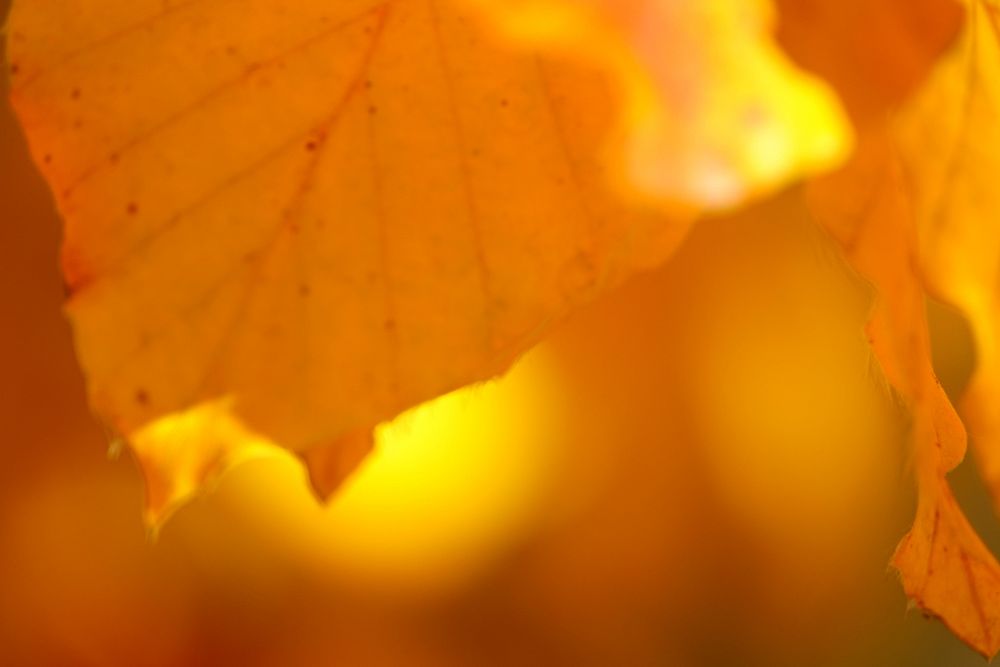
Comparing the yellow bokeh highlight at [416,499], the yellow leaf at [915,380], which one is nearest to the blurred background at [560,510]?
the yellow bokeh highlight at [416,499]

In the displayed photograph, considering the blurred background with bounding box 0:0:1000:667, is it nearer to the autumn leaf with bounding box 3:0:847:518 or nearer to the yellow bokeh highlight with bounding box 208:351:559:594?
the yellow bokeh highlight with bounding box 208:351:559:594

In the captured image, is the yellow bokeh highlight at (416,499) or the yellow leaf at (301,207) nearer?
the yellow leaf at (301,207)

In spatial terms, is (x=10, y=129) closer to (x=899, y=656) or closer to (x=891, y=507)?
(x=891, y=507)

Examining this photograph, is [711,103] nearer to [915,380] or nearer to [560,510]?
[915,380]

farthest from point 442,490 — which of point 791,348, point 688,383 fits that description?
point 791,348

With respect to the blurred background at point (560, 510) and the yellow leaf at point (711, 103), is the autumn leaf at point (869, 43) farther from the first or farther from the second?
the blurred background at point (560, 510)

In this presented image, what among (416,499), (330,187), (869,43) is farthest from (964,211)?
(416,499)
